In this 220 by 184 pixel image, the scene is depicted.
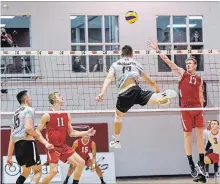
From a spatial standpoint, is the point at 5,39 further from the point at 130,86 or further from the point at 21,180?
the point at 130,86

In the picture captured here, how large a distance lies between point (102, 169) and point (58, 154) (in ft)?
13.5

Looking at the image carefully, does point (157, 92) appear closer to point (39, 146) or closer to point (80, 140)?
point (80, 140)

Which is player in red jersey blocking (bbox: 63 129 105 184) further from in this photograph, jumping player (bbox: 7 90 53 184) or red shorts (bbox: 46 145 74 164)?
jumping player (bbox: 7 90 53 184)

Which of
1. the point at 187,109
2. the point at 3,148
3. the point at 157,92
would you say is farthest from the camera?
the point at 3,148

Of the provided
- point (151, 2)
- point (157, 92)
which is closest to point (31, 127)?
point (157, 92)

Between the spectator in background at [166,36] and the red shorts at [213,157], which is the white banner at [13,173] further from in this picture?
the spectator in background at [166,36]

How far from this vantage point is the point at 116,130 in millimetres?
9320

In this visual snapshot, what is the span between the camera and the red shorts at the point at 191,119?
1009 cm

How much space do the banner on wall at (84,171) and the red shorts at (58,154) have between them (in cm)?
356

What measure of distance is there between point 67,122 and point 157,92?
230 cm

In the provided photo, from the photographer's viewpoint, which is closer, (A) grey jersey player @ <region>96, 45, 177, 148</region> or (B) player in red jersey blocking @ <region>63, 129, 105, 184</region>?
(A) grey jersey player @ <region>96, 45, 177, 148</region>

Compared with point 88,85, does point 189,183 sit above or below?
below

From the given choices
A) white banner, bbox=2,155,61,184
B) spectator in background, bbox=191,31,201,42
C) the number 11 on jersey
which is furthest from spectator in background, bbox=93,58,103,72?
the number 11 on jersey

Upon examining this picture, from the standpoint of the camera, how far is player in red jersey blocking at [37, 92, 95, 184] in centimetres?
1001
